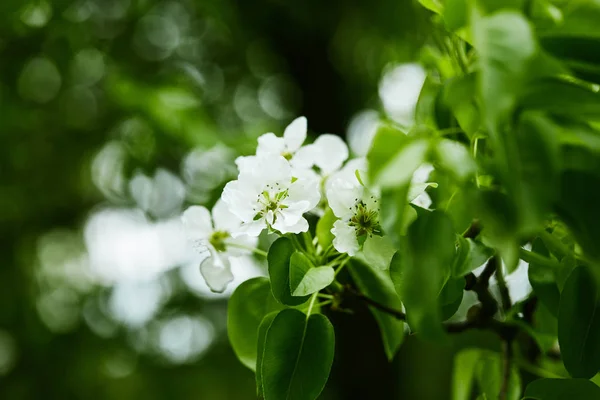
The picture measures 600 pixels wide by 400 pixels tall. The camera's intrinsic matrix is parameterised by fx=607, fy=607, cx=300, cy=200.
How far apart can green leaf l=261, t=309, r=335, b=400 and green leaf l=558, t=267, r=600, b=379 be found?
0.21 metres

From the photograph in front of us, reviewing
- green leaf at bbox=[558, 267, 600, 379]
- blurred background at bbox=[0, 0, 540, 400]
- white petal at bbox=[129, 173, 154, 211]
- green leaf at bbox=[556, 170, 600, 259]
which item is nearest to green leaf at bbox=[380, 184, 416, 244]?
green leaf at bbox=[556, 170, 600, 259]

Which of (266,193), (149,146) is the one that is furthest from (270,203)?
(149,146)

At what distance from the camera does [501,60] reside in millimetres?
367

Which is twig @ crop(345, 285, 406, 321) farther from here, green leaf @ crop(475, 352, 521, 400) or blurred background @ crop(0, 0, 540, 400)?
blurred background @ crop(0, 0, 540, 400)

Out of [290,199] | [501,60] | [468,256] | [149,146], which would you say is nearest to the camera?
[501,60]

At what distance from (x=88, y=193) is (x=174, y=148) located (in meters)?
1.13

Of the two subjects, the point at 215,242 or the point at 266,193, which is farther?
the point at 215,242

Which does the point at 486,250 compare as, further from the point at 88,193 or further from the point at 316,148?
the point at 88,193

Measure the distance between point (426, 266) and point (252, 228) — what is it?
0.22 meters

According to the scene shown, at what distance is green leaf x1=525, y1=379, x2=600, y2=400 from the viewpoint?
57 cm

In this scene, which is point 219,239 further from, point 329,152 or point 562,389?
point 562,389

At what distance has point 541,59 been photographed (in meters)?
0.39

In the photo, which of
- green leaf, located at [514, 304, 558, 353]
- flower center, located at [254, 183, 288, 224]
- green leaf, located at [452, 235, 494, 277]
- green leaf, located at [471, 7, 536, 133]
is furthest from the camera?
green leaf, located at [514, 304, 558, 353]

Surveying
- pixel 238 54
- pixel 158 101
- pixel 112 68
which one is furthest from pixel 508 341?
pixel 238 54
